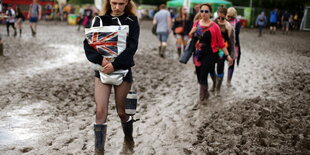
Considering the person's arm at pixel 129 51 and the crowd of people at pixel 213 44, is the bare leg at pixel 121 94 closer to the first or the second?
the person's arm at pixel 129 51

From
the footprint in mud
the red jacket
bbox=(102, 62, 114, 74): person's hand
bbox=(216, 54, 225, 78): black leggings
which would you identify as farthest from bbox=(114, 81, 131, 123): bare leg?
bbox=(216, 54, 225, 78): black leggings

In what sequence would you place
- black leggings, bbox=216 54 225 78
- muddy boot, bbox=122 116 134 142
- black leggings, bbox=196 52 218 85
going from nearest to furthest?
1. muddy boot, bbox=122 116 134 142
2. black leggings, bbox=196 52 218 85
3. black leggings, bbox=216 54 225 78

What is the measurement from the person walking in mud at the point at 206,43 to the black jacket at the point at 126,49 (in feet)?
9.15

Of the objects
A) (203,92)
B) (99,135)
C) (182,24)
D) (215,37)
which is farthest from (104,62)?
(182,24)

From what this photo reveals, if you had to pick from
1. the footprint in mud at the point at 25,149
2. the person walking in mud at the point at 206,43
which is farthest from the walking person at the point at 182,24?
the footprint in mud at the point at 25,149

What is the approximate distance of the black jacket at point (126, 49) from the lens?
130 inches

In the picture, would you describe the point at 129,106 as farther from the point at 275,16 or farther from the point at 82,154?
the point at 275,16

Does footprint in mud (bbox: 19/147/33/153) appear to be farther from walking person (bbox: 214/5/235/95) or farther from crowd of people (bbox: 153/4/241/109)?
walking person (bbox: 214/5/235/95)

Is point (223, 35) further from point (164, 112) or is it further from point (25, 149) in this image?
point (25, 149)

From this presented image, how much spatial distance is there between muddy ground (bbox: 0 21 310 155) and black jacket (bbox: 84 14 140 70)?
3.95ft

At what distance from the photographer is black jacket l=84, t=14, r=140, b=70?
10.8ft

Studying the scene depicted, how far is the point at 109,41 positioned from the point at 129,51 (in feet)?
0.74

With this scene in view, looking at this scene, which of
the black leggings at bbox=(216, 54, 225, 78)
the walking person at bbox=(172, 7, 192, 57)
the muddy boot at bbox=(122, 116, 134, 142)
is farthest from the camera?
the walking person at bbox=(172, 7, 192, 57)

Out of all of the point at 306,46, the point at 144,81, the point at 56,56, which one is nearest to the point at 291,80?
the point at 306,46
